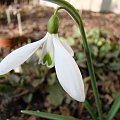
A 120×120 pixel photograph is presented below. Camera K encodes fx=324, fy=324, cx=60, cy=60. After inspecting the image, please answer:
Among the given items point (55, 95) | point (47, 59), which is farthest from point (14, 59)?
point (55, 95)

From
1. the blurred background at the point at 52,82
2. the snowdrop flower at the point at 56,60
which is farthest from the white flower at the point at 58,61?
the blurred background at the point at 52,82

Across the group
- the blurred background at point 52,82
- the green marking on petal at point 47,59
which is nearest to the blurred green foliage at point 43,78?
the blurred background at point 52,82

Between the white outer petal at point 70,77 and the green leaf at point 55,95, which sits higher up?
the white outer petal at point 70,77

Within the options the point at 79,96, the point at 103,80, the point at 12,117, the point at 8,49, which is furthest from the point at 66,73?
the point at 8,49

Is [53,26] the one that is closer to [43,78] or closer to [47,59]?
[47,59]

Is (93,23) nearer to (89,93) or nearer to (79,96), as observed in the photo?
Answer: (89,93)

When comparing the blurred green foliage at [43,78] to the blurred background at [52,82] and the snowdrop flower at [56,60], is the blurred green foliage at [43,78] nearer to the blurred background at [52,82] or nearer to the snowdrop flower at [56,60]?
the blurred background at [52,82]

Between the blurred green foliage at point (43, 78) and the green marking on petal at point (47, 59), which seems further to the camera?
the blurred green foliage at point (43, 78)

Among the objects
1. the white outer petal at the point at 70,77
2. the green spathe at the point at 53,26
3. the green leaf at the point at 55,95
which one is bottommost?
the green leaf at the point at 55,95
